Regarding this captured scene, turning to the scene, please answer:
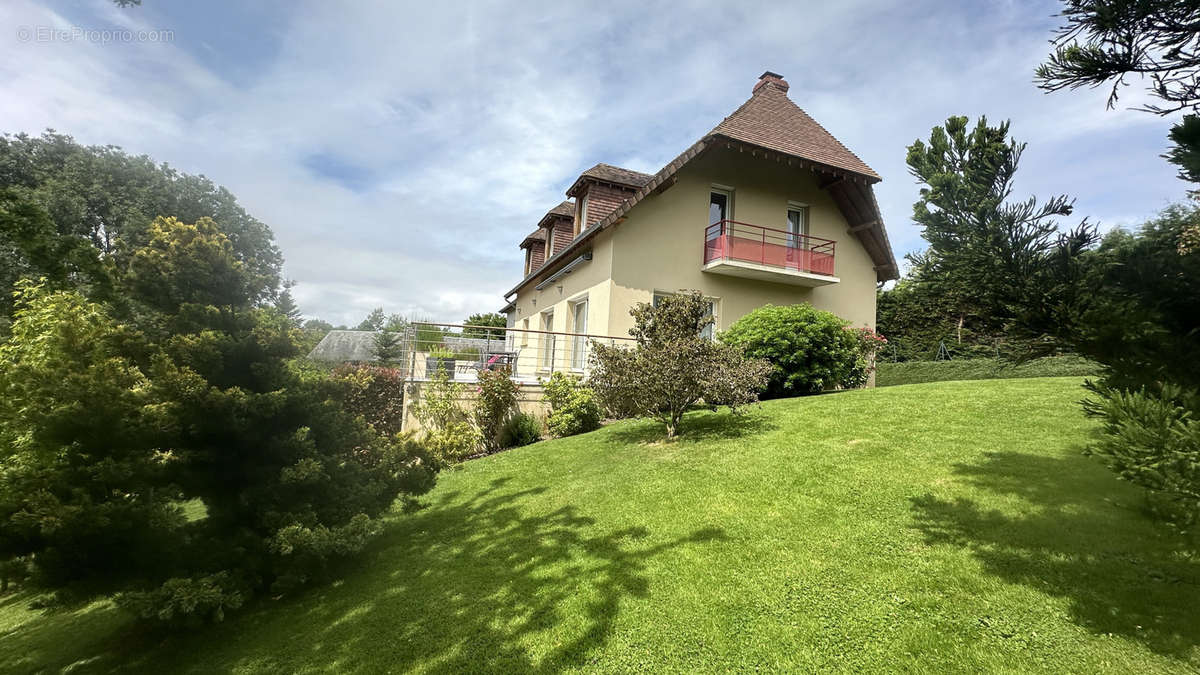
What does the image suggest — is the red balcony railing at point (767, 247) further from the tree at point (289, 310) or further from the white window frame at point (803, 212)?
the tree at point (289, 310)

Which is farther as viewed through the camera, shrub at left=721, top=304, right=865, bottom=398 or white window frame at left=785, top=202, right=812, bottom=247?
white window frame at left=785, top=202, right=812, bottom=247

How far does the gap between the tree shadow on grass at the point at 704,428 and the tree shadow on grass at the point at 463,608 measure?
312 centimetres

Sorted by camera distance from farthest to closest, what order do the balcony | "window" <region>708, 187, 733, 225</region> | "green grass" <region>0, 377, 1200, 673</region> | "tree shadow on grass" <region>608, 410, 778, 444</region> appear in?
1. "window" <region>708, 187, 733, 225</region>
2. the balcony
3. "tree shadow on grass" <region>608, 410, 778, 444</region>
4. "green grass" <region>0, 377, 1200, 673</region>

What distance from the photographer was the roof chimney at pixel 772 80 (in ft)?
51.3

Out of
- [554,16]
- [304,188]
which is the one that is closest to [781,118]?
[554,16]

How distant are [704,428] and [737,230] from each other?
24.4ft

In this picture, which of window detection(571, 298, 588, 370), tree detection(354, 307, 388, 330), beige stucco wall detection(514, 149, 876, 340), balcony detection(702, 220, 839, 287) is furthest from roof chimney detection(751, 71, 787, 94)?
tree detection(354, 307, 388, 330)

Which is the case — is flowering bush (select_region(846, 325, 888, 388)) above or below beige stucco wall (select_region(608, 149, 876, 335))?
below

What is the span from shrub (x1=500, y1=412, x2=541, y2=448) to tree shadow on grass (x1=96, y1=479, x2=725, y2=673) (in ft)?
16.2

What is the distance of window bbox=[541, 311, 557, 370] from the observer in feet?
50.4

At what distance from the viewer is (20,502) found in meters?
3.22

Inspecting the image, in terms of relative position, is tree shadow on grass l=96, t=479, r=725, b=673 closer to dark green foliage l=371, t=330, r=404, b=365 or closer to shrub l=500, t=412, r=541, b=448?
shrub l=500, t=412, r=541, b=448

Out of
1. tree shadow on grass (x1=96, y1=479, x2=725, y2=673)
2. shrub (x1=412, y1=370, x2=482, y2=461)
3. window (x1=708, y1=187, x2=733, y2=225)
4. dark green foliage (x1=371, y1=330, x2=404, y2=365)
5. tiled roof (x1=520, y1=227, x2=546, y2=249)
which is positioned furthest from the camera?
dark green foliage (x1=371, y1=330, x2=404, y2=365)

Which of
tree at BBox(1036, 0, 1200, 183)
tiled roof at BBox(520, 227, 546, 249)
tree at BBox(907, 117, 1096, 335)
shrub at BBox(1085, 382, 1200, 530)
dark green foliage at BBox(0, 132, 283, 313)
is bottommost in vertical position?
shrub at BBox(1085, 382, 1200, 530)
